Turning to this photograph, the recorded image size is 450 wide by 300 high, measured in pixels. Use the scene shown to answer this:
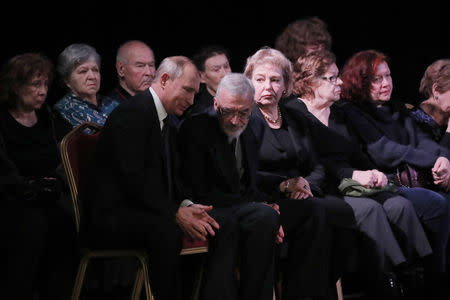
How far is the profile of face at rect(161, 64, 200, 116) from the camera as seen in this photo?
9.71 feet

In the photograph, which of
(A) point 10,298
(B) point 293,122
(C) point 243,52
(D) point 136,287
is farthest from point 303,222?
(C) point 243,52

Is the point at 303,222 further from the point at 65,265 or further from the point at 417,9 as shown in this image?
the point at 417,9

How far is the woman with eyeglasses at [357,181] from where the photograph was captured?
3537 millimetres

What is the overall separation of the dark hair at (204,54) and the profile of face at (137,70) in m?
0.35

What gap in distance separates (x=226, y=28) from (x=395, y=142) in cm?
168

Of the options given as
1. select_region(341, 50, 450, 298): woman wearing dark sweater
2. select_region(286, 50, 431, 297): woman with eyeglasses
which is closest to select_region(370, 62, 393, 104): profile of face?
select_region(341, 50, 450, 298): woman wearing dark sweater

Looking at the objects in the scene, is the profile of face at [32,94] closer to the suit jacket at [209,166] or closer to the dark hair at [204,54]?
the suit jacket at [209,166]

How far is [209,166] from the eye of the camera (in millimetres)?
3086

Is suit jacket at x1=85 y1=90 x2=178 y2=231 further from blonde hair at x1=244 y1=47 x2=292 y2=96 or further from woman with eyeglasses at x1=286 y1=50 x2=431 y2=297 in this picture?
woman with eyeglasses at x1=286 y1=50 x2=431 y2=297

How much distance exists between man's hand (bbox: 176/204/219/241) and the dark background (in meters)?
2.05

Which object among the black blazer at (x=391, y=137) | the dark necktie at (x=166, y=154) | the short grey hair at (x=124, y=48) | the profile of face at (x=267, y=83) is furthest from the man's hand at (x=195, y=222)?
the short grey hair at (x=124, y=48)

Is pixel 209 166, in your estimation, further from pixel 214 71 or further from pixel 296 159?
pixel 214 71

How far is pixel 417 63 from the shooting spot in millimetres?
5480

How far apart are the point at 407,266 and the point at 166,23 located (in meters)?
2.42
